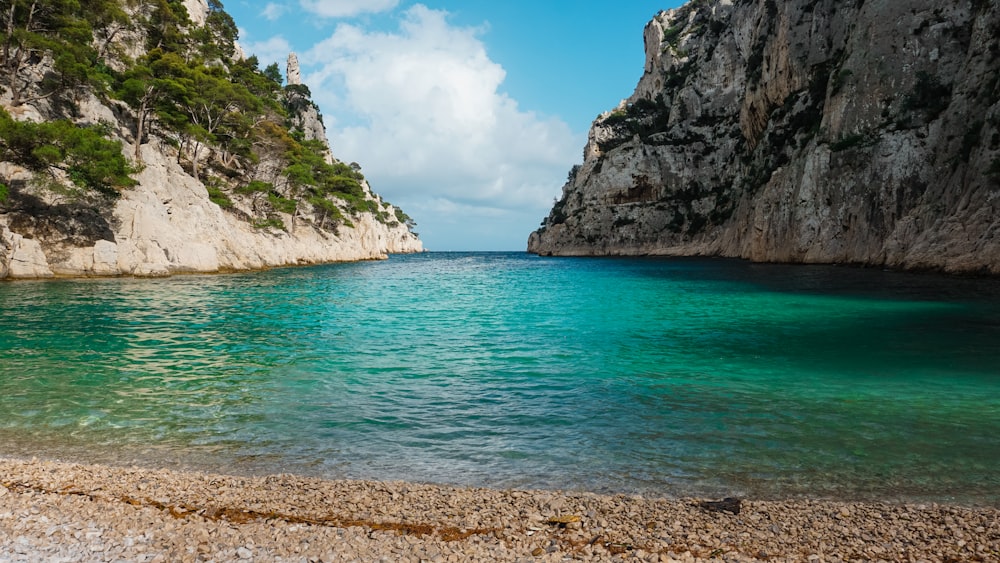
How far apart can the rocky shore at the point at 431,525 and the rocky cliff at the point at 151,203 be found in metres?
34.8

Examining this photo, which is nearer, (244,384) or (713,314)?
(244,384)

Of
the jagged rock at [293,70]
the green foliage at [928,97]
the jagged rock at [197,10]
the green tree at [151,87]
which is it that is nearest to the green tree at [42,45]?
the green tree at [151,87]

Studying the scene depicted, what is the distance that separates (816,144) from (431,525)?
56238mm

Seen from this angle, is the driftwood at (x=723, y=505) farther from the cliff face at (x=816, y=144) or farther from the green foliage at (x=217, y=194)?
the green foliage at (x=217, y=194)

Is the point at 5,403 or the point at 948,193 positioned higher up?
the point at 948,193

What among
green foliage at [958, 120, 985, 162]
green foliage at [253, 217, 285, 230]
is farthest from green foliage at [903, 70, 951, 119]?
green foliage at [253, 217, 285, 230]

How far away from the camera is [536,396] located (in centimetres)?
1027

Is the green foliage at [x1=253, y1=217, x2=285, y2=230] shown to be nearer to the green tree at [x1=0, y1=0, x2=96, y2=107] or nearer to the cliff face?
the green tree at [x1=0, y1=0, x2=96, y2=107]

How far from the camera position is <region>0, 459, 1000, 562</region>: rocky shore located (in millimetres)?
4379

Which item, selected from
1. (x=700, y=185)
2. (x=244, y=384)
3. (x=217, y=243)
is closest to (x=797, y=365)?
(x=244, y=384)

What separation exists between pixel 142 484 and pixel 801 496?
24.8ft

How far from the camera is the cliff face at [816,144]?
36094mm

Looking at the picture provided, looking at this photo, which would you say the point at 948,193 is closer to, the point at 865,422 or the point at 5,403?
the point at 865,422

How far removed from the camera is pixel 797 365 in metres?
12.7
